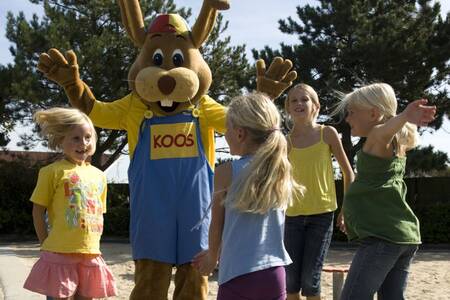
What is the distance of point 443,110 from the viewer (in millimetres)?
14492

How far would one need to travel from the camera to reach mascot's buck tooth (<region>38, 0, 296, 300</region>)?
12.4 ft

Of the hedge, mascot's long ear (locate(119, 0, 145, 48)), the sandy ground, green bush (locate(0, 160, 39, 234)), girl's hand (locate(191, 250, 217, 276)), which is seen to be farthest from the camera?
green bush (locate(0, 160, 39, 234))

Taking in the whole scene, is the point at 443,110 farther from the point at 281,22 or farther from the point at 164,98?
the point at 164,98

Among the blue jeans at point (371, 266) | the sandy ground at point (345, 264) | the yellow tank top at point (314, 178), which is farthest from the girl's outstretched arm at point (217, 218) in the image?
the sandy ground at point (345, 264)

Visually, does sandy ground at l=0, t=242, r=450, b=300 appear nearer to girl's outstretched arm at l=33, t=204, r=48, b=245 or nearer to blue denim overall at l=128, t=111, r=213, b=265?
blue denim overall at l=128, t=111, r=213, b=265

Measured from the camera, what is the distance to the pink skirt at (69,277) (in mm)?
3463

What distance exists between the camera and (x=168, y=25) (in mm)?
4172

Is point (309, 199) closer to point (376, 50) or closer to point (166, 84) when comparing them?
point (166, 84)

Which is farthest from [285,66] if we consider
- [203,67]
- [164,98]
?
[164,98]

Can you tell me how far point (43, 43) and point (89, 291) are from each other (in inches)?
493

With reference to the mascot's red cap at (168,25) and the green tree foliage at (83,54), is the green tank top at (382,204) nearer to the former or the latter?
the mascot's red cap at (168,25)

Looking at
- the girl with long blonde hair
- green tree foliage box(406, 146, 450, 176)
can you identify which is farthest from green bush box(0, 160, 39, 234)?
the girl with long blonde hair

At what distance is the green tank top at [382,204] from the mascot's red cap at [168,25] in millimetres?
1684

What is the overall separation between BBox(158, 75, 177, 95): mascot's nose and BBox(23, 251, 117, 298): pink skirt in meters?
1.08
